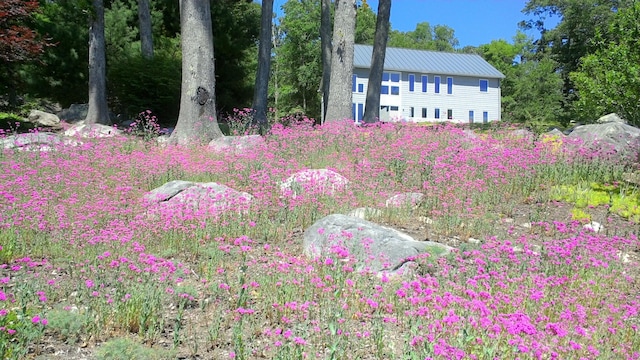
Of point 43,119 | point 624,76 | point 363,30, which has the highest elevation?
point 363,30

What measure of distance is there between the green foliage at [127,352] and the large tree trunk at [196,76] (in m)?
8.48

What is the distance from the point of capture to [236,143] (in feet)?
32.8

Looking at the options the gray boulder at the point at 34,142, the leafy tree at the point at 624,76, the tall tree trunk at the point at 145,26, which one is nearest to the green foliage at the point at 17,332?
the gray boulder at the point at 34,142

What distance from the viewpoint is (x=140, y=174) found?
26.8 feet

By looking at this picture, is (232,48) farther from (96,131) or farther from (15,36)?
(96,131)

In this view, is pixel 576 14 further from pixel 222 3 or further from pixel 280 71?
pixel 222 3

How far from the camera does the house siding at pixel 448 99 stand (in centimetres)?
4209

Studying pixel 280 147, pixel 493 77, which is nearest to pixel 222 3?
pixel 280 147

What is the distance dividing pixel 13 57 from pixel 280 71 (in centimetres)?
3843

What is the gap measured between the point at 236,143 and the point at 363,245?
18.3 ft

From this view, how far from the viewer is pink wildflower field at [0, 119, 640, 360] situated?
3338mm

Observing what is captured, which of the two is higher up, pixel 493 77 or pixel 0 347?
pixel 493 77

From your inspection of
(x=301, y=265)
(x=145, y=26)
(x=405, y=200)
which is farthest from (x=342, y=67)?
(x=145, y=26)

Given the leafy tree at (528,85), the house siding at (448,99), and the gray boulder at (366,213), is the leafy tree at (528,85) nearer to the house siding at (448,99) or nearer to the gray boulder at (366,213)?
the house siding at (448,99)
